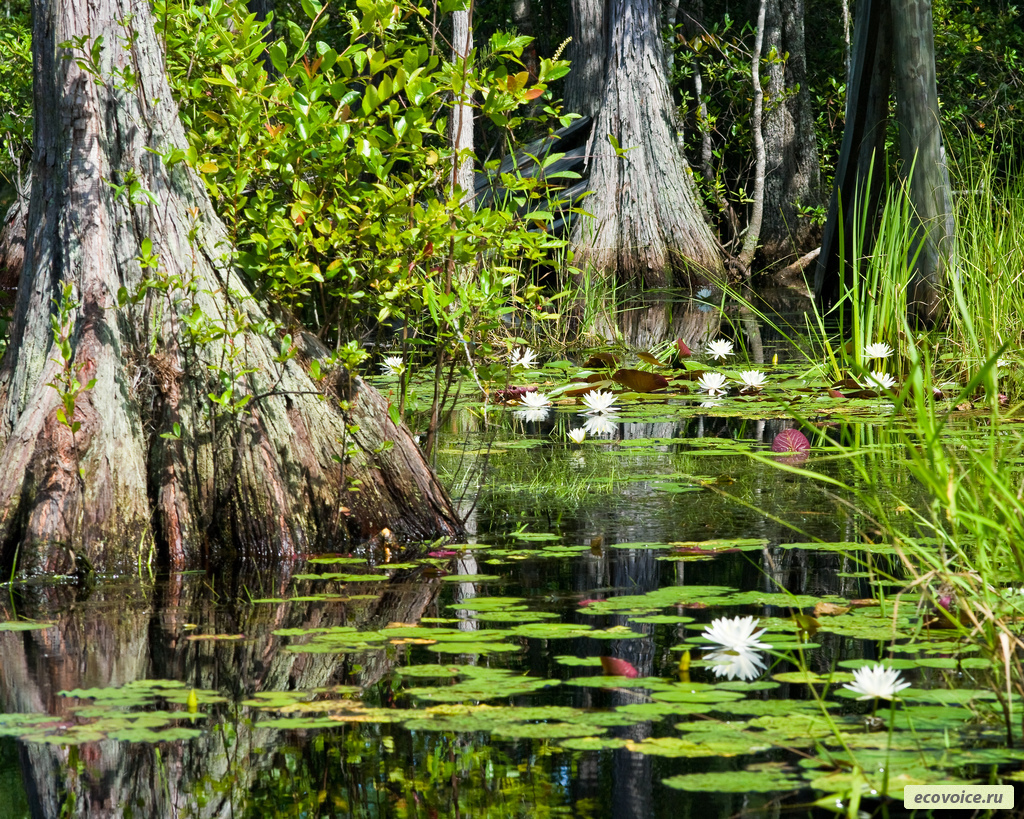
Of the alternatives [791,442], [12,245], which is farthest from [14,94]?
[791,442]

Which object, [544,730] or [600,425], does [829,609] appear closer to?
[544,730]

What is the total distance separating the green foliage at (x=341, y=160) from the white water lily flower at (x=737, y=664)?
1483mm

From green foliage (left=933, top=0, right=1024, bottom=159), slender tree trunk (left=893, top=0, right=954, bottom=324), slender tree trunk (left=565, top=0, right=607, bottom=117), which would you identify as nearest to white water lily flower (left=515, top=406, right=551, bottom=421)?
slender tree trunk (left=893, top=0, right=954, bottom=324)

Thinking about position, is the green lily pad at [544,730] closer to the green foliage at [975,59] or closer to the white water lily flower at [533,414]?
the white water lily flower at [533,414]

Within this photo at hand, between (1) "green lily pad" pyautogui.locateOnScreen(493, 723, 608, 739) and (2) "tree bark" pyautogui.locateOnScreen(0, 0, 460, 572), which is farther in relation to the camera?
(2) "tree bark" pyautogui.locateOnScreen(0, 0, 460, 572)

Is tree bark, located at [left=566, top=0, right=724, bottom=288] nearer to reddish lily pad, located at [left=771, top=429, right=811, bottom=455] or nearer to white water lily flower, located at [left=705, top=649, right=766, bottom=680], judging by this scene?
reddish lily pad, located at [left=771, top=429, right=811, bottom=455]

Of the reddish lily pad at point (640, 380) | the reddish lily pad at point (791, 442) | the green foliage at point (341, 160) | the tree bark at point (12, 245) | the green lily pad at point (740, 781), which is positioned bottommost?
the green lily pad at point (740, 781)

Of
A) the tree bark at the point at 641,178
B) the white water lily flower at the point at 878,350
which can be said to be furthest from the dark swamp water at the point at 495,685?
the tree bark at the point at 641,178

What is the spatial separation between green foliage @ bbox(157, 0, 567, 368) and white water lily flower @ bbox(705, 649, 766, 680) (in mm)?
1483

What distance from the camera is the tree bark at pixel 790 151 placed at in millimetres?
13250

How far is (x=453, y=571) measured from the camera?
298cm

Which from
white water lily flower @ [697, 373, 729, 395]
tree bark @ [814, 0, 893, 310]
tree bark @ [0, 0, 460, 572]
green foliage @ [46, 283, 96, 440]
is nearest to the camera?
green foliage @ [46, 283, 96, 440]

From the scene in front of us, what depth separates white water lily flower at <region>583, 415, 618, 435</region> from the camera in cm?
502

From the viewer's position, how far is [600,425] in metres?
5.13
